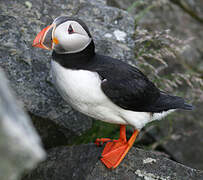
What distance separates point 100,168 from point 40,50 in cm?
137

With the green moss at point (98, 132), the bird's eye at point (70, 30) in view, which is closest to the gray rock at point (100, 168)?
the green moss at point (98, 132)

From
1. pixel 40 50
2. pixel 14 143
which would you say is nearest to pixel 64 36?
pixel 40 50

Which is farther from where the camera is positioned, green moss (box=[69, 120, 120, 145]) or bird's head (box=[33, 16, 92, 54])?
green moss (box=[69, 120, 120, 145])

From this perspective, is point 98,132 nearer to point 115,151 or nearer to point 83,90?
point 115,151

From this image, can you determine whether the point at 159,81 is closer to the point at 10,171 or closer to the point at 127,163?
the point at 127,163

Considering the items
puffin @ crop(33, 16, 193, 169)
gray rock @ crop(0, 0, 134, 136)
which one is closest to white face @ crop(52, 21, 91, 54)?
puffin @ crop(33, 16, 193, 169)

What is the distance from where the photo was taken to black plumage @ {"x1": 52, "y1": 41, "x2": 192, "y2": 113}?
2311 millimetres

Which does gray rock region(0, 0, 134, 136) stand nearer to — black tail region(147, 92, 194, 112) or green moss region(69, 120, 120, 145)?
green moss region(69, 120, 120, 145)

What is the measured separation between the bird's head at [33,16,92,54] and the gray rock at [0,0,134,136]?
580 mm

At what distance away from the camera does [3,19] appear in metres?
2.89

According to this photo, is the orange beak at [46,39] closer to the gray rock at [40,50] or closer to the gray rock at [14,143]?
the gray rock at [40,50]

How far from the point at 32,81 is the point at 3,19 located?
71 cm

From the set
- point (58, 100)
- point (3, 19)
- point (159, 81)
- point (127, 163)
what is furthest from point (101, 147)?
point (3, 19)

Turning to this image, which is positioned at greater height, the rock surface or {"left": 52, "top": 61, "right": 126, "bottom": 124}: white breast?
{"left": 52, "top": 61, "right": 126, "bottom": 124}: white breast
